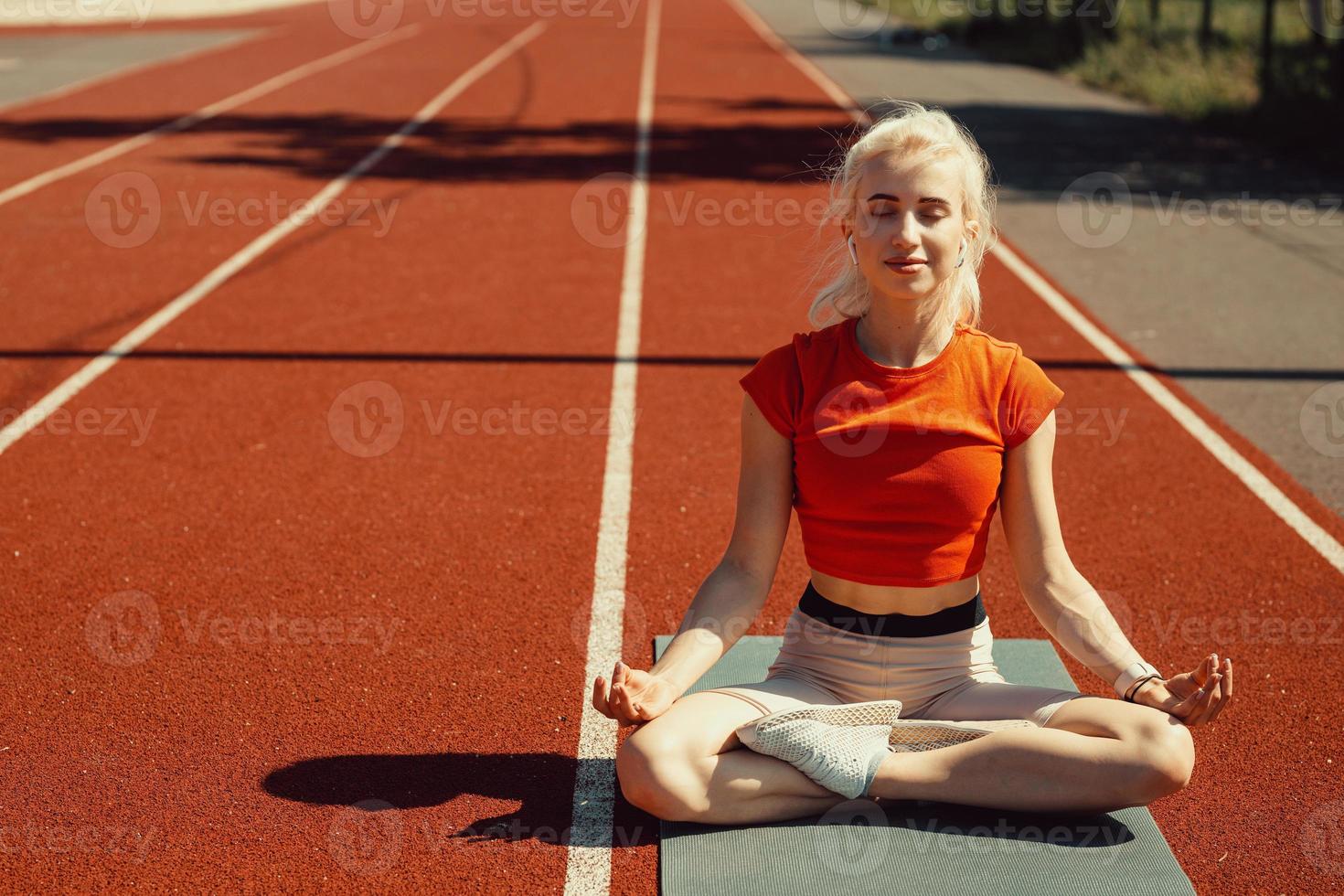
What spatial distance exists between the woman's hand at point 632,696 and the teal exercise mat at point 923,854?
401 millimetres

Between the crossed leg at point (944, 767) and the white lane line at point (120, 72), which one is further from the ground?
the white lane line at point (120, 72)

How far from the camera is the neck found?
3.79 metres

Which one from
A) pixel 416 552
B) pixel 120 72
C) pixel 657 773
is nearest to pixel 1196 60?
pixel 120 72

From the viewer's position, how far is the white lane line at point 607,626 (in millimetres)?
3762

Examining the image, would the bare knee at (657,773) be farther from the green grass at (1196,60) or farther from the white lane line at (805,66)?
the green grass at (1196,60)

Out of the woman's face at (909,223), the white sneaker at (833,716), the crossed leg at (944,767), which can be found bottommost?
the crossed leg at (944,767)

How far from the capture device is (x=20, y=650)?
4910mm

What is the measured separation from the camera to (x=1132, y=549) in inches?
233

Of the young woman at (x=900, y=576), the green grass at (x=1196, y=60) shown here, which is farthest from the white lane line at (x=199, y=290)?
the green grass at (x=1196, y=60)

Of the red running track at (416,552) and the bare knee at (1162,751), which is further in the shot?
the red running track at (416,552)

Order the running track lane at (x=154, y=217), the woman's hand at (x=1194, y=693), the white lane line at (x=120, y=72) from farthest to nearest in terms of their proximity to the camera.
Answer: the white lane line at (x=120, y=72)
the running track lane at (x=154, y=217)
the woman's hand at (x=1194, y=693)

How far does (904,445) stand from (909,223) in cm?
59

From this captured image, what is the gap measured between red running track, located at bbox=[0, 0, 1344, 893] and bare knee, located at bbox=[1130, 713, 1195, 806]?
0.34m

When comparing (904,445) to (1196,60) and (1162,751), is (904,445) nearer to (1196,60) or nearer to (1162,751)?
(1162,751)
